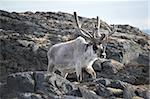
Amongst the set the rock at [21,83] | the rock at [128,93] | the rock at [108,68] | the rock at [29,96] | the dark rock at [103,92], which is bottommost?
the rock at [108,68]

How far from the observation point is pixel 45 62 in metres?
24.6

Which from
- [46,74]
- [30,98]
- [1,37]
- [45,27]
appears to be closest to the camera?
[30,98]

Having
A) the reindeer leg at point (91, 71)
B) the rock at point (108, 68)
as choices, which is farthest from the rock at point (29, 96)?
the rock at point (108, 68)

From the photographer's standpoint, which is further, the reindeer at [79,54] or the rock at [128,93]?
the reindeer at [79,54]

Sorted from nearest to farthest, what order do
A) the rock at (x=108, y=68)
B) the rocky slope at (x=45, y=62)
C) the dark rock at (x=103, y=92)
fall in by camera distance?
the rocky slope at (x=45, y=62)
the dark rock at (x=103, y=92)
the rock at (x=108, y=68)

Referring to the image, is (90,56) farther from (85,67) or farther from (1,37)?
(1,37)

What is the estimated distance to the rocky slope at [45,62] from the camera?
48.6ft

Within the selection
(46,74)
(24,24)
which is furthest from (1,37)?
(46,74)

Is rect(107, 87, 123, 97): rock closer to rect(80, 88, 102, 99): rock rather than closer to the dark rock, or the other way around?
the dark rock

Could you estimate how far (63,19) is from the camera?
36.0 m

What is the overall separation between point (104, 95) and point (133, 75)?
710cm

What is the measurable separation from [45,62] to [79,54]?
5.82 m

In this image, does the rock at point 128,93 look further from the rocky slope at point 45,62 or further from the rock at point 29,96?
the rock at point 29,96

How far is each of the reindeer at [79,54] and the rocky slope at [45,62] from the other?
778 mm
